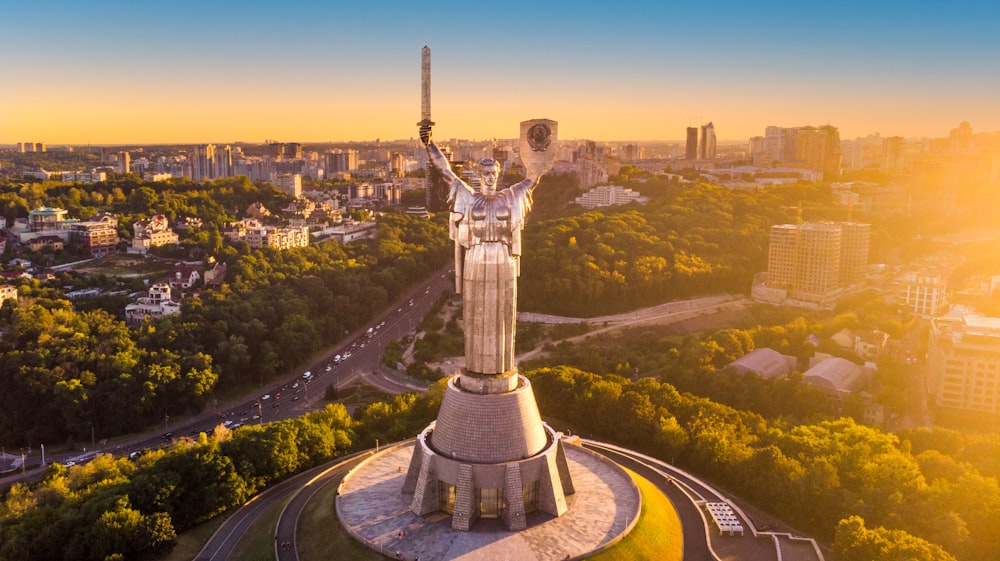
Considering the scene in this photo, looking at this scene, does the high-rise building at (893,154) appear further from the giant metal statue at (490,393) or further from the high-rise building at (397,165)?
the giant metal statue at (490,393)

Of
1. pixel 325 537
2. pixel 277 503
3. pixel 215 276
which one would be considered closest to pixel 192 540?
pixel 277 503

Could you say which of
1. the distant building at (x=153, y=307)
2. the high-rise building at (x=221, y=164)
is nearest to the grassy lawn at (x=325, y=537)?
the distant building at (x=153, y=307)

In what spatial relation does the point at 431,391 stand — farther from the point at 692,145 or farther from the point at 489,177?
the point at 692,145

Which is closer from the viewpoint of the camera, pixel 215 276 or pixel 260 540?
pixel 260 540

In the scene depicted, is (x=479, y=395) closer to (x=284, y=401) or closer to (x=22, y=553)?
(x=22, y=553)

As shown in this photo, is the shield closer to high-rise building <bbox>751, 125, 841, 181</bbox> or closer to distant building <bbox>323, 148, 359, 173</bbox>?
high-rise building <bbox>751, 125, 841, 181</bbox>

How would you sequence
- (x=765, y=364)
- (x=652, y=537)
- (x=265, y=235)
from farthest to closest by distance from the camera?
(x=265, y=235) → (x=765, y=364) → (x=652, y=537)

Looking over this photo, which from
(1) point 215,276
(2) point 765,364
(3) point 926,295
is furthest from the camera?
(1) point 215,276

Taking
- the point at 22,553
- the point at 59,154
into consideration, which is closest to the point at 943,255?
the point at 22,553
